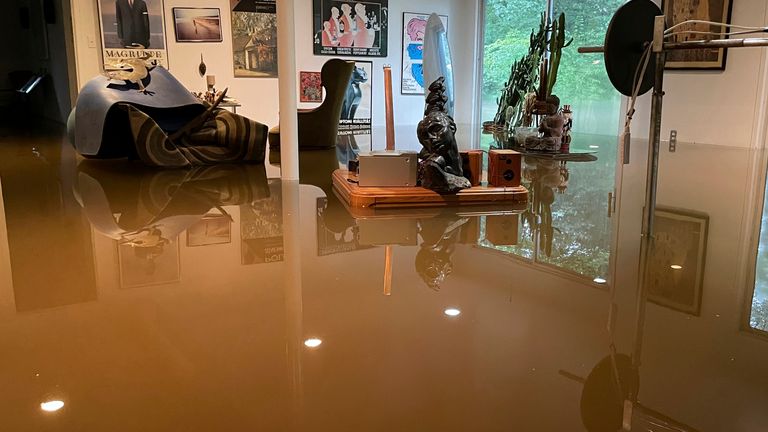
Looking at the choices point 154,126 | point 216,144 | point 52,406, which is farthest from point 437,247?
point 216,144

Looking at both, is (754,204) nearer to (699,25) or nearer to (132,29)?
(699,25)

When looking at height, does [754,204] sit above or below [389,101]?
below

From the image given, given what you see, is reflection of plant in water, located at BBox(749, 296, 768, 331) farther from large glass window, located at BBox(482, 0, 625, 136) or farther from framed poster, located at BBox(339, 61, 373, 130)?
framed poster, located at BBox(339, 61, 373, 130)

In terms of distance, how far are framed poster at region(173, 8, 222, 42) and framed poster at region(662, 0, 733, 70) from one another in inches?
223

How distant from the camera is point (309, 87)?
9.73 metres

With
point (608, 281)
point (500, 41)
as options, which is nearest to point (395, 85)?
point (500, 41)

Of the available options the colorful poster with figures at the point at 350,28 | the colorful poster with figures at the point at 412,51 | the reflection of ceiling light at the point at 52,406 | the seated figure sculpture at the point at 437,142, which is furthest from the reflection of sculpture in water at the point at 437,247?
the colorful poster with figures at the point at 412,51

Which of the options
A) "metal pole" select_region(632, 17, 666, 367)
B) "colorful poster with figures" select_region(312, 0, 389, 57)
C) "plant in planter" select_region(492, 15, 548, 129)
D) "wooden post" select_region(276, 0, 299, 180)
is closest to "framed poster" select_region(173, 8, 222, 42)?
"colorful poster with figures" select_region(312, 0, 389, 57)

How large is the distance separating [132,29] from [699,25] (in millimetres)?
6768

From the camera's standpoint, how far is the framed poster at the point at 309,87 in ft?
31.7

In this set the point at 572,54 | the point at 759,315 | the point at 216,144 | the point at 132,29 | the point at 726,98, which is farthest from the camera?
Answer: the point at 572,54

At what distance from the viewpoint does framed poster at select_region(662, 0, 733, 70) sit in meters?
6.71

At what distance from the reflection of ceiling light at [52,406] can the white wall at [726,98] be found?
6.97 metres

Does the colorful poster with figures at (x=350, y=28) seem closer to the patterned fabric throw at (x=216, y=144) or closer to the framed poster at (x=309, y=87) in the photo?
the framed poster at (x=309, y=87)
